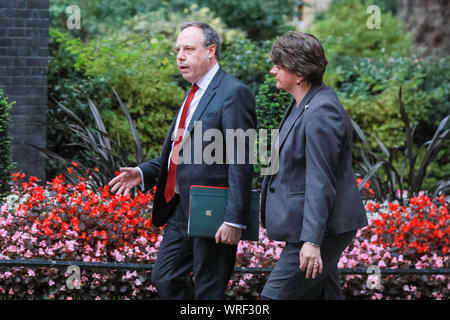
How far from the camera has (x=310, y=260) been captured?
3.03 m

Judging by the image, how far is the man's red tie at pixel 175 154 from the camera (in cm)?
364

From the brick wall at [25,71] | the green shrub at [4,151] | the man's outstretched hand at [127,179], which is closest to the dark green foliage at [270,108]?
the brick wall at [25,71]

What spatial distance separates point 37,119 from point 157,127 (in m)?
1.83

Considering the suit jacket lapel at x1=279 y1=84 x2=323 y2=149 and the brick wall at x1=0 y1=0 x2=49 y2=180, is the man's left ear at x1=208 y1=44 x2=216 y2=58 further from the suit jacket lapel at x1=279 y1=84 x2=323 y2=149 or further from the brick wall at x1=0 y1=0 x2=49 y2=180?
the brick wall at x1=0 y1=0 x2=49 y2=180

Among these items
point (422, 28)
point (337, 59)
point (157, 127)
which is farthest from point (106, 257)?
point (422, 28)

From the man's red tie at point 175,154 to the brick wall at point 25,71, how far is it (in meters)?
3.63

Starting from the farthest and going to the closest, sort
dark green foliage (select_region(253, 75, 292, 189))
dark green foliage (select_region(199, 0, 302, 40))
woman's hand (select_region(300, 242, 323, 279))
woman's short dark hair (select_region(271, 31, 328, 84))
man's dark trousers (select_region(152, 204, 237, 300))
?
dark green foliage (select_region(199, 0, 302, 40))
dark green foliage (select_region(253, 75, 292, 189))
man's dark trousers (select_region(152, 204, 237, 300))
woman's short dark hair (select_region(271, 31, 328, 84))
woman's hand (select_region(300, 242, 323, 279))

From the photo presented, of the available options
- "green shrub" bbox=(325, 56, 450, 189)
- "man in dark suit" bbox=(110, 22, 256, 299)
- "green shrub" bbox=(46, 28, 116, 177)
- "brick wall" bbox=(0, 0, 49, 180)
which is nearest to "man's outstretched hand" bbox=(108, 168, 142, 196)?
"man in dark suit" bbox=(110, 22, 256, 299)

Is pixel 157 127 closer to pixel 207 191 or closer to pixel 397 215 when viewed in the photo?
pixel 397 215

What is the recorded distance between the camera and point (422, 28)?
51.4 feet

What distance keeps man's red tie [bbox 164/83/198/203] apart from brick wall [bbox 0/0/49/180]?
363 centimetres

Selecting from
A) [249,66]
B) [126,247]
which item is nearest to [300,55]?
[126,247]

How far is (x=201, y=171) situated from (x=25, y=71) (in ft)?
13.7

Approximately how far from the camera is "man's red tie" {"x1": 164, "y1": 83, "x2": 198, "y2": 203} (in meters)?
3.64
